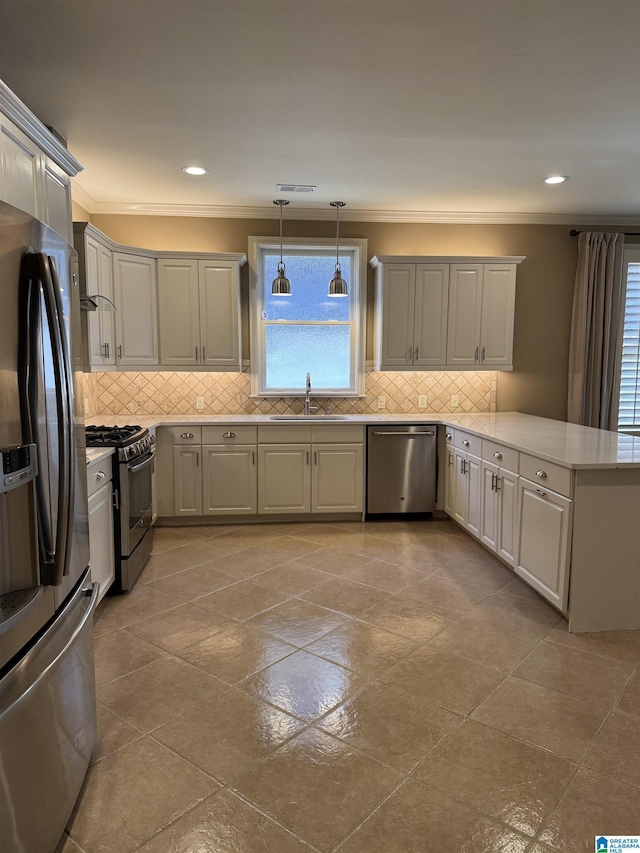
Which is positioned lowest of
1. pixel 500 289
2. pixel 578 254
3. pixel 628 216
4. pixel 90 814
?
pixel 90 814

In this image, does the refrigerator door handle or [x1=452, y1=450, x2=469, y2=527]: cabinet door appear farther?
[x1=452, y1=450, x2=469, y2=527]: cabinet door

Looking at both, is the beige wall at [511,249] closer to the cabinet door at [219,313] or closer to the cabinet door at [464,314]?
the cabinet door at [219,313]

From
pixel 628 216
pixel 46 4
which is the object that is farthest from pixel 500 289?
pixel 46 4

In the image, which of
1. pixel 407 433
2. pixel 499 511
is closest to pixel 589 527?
pixel 499 511

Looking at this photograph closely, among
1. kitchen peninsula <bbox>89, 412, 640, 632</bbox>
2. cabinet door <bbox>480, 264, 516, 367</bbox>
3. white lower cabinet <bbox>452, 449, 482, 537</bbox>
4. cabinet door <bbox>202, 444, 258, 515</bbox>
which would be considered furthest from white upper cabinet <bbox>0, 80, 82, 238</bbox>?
cabinet door <bbox>480, 264, 516, 367</bbox>

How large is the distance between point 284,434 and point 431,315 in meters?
1.68

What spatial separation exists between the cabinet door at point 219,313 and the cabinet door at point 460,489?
6.80ft

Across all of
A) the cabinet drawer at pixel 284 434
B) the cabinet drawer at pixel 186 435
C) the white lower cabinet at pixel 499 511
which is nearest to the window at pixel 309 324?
the cabinet drawer at pixel 284 434

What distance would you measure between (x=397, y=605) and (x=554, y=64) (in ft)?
9.21

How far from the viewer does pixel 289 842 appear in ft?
5.34

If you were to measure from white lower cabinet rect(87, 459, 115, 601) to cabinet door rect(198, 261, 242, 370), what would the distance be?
1.81 metres

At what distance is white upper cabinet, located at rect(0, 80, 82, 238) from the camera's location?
6.75 feet

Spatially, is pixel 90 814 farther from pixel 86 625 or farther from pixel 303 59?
pixel 303 59

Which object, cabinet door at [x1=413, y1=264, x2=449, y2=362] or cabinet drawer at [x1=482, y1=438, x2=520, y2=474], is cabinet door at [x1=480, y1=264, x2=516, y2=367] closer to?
cabinet door at [x1=413, y1=264, x2=449, y2=362]
